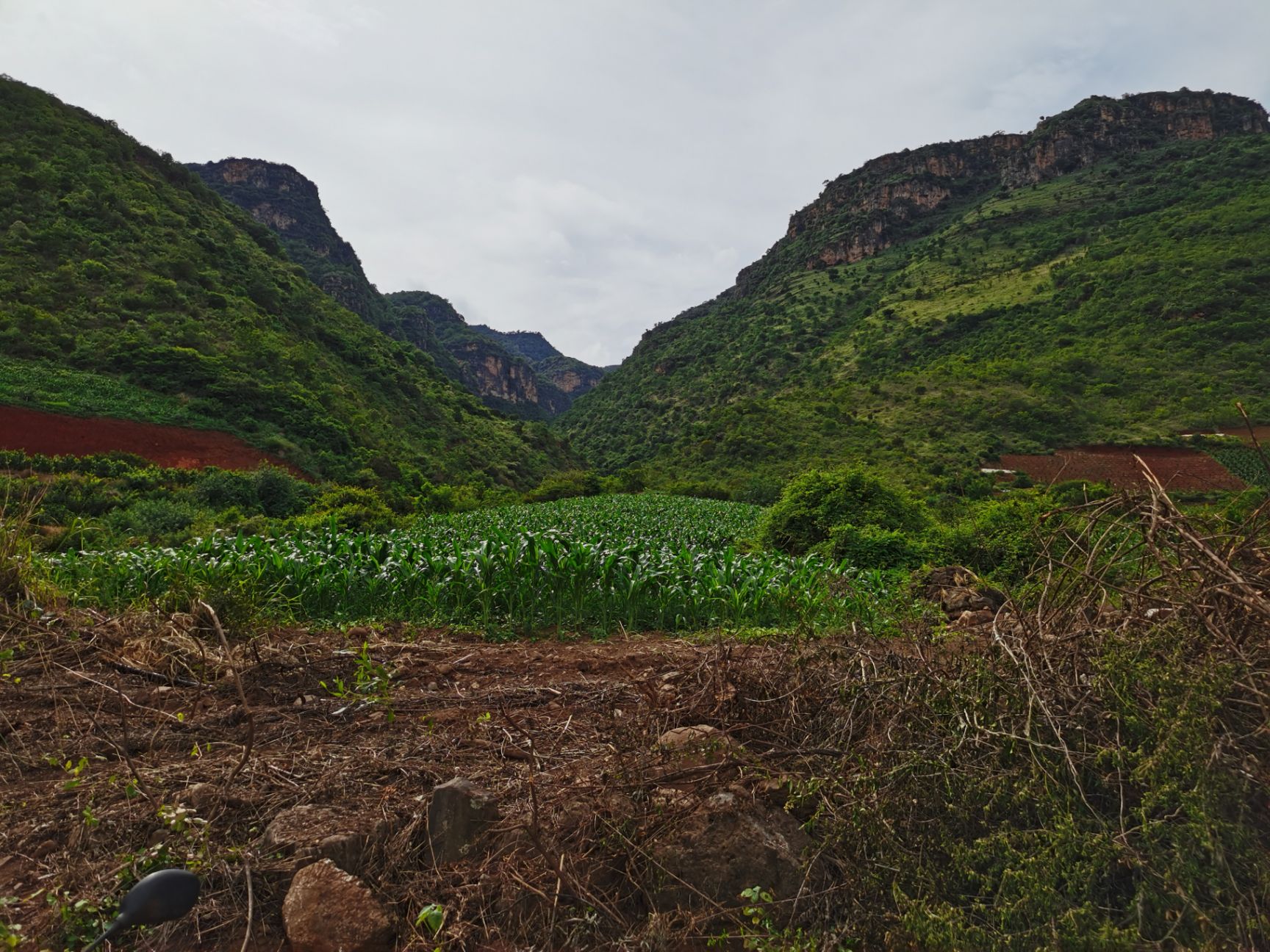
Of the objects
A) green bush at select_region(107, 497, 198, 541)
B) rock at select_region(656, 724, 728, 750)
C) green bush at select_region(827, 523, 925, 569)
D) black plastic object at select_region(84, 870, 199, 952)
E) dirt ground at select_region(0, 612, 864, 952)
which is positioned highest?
black plastic object at select_region(84, 870, 199, 952)

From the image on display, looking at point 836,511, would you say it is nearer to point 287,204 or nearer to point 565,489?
point 565,489

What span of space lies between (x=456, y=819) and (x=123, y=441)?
123 ft

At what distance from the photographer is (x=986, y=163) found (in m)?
106

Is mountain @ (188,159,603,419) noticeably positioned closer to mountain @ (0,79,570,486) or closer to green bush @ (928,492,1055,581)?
mountain @ (0,79,570,486)

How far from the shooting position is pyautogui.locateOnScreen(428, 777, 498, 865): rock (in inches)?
90.6

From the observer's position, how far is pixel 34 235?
117 ft

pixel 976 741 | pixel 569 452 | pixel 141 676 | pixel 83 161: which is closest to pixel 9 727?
pixel 141 676

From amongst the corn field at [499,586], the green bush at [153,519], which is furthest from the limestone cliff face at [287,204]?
the corn field at [499,586]

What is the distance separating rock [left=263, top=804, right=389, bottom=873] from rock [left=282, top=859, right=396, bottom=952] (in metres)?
0.15

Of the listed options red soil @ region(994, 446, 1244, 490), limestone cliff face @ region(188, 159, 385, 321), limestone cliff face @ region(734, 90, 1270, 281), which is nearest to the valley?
red soil @ region(994, 446, 1244, 490)

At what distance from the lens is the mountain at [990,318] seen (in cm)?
4347

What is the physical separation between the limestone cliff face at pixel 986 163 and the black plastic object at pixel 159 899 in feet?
376

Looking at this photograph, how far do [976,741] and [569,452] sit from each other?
232 feet

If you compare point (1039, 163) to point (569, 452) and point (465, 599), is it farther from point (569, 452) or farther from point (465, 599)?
point (465, 599)
